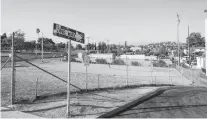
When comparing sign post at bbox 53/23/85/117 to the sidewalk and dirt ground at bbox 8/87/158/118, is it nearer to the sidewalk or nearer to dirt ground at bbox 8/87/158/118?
dirt ground at bbox 8/87/158/118

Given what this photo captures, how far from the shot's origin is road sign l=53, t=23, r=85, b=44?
5963 mm

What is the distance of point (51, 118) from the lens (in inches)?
232

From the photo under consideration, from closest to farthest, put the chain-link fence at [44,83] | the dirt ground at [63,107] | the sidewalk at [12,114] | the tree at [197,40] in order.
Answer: the sidewalk at [12,114] < the dirt ground at [63,107] < the chain-link fence at [44,83] < the tree at [197,40]

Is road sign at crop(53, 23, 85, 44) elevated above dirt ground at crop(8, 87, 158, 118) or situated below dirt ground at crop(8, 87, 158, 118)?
above

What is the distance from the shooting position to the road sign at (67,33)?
5.96 metres

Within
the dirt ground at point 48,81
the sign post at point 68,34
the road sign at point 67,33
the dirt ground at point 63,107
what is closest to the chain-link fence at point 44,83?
the dirt ground at point 48,81

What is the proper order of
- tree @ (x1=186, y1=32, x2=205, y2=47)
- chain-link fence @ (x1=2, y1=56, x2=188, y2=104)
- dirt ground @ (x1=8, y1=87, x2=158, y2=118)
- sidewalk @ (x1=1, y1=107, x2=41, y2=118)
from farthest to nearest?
tree @ (x1=186, y1=32, x2=205, y2=47) → chain-link fence @ (x1=2, y1=56, x2=188, y2=104) → dirt ground @ (x1=8, y1=87, x2=158, y2=118) → sidewalk @ (x1=1, y1=107, x2=41, y2=118)

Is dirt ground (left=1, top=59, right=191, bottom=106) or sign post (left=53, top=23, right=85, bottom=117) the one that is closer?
sign post (left=53, top=23, right=85, bottom=117)

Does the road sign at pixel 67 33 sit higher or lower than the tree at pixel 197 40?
lower

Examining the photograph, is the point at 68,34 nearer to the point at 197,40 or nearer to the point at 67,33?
the point at 67,33

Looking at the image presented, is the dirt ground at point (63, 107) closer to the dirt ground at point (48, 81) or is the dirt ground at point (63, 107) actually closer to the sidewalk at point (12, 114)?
the sidewalk at point (12, 114)

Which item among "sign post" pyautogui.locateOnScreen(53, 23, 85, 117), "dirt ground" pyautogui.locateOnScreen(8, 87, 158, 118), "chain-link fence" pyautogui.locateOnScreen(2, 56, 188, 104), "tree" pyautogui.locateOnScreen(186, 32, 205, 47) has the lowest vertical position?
"dirt ground" pyautogui.locateOnScreen(8, 87, 158, 118)

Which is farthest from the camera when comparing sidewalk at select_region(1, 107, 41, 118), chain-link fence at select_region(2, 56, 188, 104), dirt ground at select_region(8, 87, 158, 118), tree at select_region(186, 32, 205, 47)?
tree at select_region(186, 32, 205, 47)

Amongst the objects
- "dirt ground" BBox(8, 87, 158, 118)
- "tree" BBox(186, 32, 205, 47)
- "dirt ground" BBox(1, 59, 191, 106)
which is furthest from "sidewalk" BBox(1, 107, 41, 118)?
"tree" BBox(186, 32, 205, 47)
